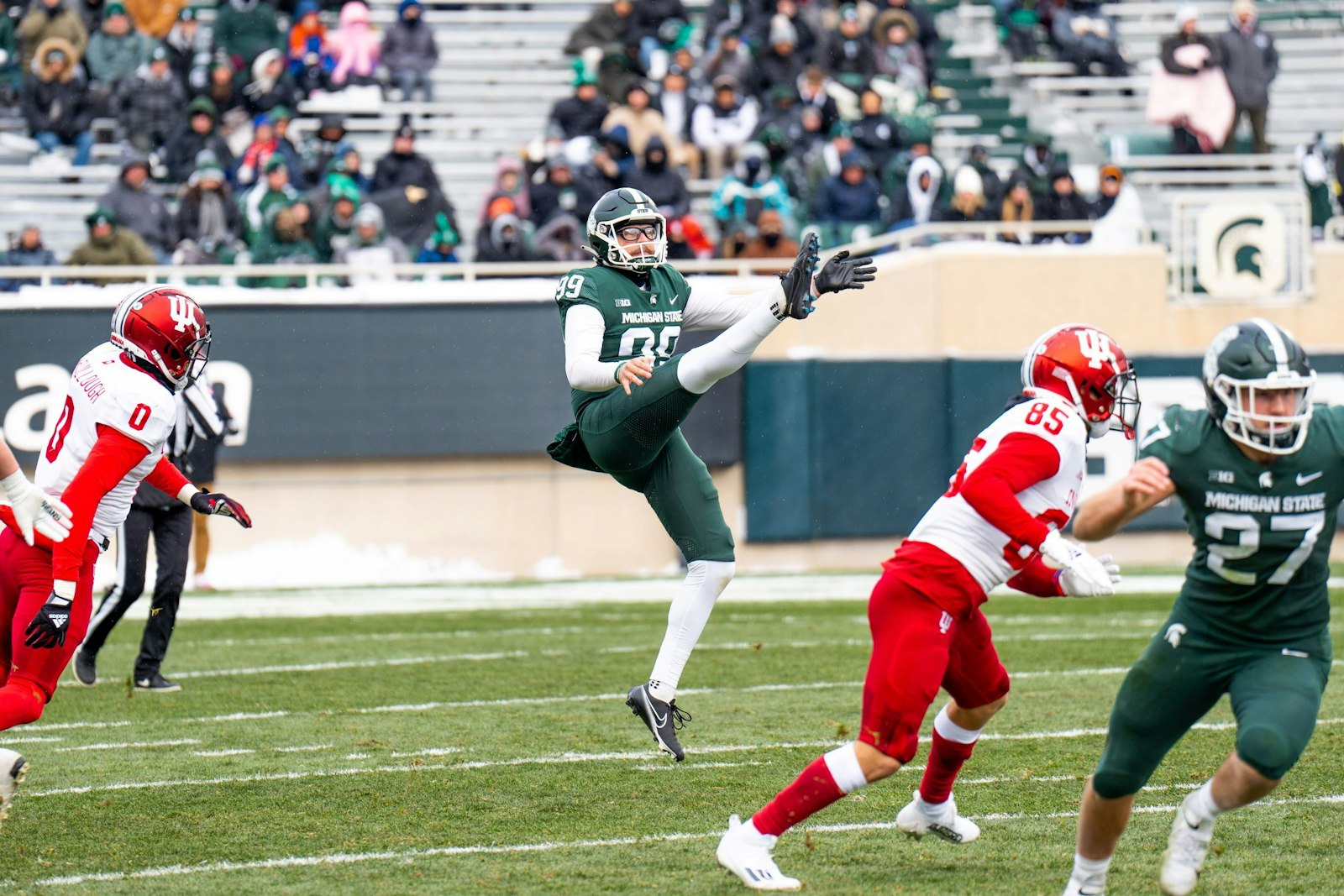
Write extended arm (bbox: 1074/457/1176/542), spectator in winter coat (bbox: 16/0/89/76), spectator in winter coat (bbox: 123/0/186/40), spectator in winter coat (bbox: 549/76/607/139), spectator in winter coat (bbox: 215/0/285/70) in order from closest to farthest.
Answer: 1. extended arm (bbox: 1074/457/1176/542)
2. spectator in winter coat (bbox: 549/76/607/139)
3. spectator in winter coat (bbox: 16/0/89/76)
4. spectator in winter coat (bbox: 215/0/285/70)
5. spectator in winter coat (bbox: 123/0/186/40)

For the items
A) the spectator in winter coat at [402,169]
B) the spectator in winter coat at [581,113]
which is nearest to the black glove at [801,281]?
the spectator in winter coat at [402,169]

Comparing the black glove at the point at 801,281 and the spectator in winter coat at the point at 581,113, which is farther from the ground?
the black glove at the point at 801,281

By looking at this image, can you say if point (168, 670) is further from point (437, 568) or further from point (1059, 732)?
point (437, 568)

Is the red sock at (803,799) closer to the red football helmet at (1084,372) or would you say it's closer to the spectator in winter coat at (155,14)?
the red football helmet at (1084,372)

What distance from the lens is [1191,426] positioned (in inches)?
175

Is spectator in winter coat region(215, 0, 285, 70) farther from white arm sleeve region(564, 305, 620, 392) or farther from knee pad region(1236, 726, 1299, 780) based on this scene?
knee pad region(1236, 726, 1299, 780)

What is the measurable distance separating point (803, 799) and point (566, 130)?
1320 cm

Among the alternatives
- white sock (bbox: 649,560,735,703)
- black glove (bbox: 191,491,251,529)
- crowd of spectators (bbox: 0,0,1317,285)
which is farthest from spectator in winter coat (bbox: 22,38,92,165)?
white sock (bbox: 649,560,735,703)

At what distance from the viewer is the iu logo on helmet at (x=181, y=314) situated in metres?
5.78

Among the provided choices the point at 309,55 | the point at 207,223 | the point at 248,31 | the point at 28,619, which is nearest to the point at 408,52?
the point at 309,55

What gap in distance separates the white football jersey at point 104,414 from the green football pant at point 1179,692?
9.55 ft

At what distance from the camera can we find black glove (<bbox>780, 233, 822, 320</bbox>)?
5.72 meters

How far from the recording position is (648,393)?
6133 millimetres

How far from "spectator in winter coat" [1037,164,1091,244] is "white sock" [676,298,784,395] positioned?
11.3 m
